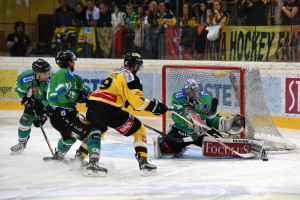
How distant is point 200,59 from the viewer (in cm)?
873

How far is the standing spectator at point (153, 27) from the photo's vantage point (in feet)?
30.2

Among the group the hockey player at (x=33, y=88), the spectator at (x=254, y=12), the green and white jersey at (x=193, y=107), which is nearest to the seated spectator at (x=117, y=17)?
the spectator at (x=254, y=12)

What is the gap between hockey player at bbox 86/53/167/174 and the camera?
15.8 ft

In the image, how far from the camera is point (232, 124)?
589cm

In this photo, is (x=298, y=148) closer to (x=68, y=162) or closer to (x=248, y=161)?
(x=248, y=161)

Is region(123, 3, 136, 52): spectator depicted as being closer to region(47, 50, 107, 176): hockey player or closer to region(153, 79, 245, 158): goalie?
region(153, 79, 245, 158): goalie

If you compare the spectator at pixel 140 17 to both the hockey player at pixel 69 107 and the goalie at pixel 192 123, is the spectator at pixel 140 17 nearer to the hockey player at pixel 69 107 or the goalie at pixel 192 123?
the goalie at pixel 192 123

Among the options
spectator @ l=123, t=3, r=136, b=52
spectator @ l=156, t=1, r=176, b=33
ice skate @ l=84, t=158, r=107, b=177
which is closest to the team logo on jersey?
ice skate @ l=84, t=158, r=107, b=177

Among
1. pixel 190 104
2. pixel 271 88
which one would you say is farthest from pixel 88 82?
pixel 190 104

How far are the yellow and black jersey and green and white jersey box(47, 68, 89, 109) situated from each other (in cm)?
34

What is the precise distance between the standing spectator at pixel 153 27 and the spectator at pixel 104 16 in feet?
2.60

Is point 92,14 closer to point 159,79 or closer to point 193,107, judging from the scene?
point 159,79

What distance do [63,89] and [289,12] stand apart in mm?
3957

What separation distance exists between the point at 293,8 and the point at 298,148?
2222 millimetres
